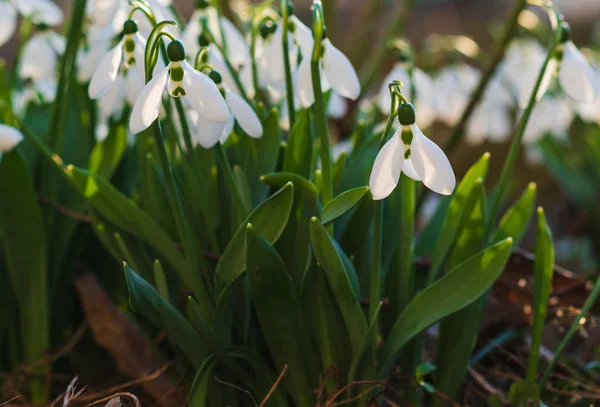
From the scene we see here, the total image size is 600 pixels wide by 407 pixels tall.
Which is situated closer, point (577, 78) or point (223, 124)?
point (223, 124)

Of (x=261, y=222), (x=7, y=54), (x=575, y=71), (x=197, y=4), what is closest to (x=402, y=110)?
Answer: (x=261, y=222)

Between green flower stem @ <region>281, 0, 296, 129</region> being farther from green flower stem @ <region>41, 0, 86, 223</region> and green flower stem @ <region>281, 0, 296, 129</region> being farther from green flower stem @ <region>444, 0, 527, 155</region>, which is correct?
green flower stem @ <region>444, 0, 527, 155</region>

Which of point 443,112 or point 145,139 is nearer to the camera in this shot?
point 145,139

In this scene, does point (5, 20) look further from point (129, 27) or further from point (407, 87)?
point (407, 87)

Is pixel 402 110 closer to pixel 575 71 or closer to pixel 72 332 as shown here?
pixel 575 71

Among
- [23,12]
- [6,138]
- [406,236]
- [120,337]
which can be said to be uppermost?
[23,12]

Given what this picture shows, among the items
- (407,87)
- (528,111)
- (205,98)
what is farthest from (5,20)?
(528,111)
